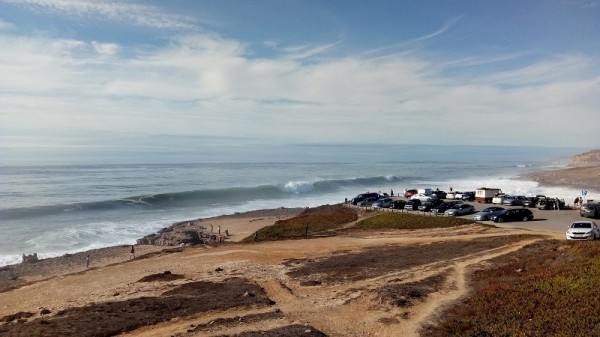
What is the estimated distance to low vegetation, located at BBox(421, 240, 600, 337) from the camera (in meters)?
14.1

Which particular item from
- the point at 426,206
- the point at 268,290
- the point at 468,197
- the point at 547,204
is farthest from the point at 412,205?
the point at 268,290

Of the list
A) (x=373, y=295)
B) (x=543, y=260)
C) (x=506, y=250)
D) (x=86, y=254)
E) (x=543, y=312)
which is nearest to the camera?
(x=543, y=312)

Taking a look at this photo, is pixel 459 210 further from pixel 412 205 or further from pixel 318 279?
pixel 318 279

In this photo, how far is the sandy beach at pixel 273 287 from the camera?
55.0 ft

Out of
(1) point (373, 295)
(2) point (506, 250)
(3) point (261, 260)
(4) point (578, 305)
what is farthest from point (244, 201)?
(4) point (578, 305)

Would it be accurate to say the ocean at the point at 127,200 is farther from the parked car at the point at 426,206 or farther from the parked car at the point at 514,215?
the parked car at the point at 514,215

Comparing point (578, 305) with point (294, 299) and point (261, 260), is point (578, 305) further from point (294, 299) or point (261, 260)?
point (261, 260)

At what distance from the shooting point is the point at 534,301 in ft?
53.3

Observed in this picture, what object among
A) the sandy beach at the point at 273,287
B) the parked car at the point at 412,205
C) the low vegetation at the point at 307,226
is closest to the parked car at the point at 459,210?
the parked car at the point at 412,205

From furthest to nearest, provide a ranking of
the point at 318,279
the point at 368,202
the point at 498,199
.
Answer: the point at 368,202, the point at 498,199, the point at 318,279

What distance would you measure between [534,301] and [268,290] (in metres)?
10.8

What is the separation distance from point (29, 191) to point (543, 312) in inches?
3679

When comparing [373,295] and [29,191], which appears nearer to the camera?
[373,295]

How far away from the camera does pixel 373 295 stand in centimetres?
1923
